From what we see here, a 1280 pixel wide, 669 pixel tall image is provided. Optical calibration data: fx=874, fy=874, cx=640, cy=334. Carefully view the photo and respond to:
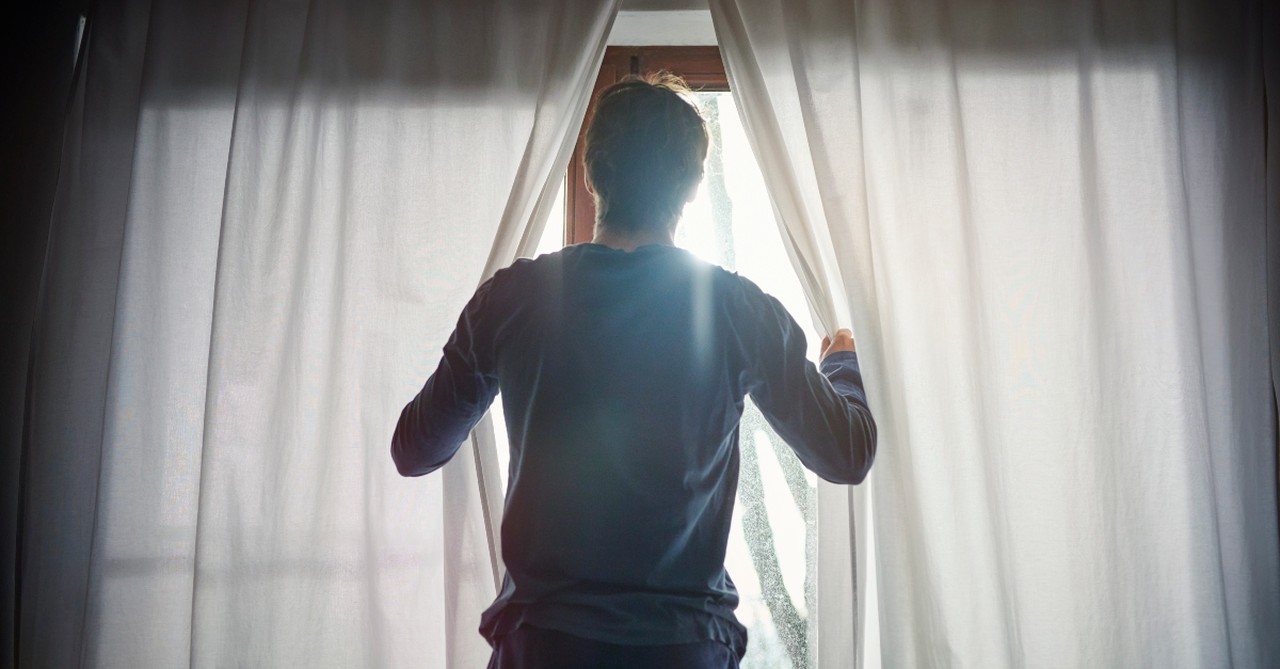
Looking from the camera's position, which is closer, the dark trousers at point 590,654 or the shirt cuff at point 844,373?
the dark trousers at point 590,654

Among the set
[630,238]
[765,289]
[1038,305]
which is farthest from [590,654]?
[1038,305]

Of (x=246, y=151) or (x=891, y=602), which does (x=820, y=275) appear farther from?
(x=246, y=151)

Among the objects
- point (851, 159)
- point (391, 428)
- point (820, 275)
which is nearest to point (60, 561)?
point (391, 428)

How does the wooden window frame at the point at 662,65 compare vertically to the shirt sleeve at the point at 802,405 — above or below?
above

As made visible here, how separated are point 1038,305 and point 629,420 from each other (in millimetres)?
838

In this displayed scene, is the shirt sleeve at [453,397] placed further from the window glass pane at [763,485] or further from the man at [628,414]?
the window glass pane at [763,485]

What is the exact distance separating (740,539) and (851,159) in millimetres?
660

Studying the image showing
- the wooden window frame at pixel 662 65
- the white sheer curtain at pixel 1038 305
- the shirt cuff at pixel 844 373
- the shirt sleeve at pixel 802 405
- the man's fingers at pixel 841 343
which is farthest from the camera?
the wooden window frame at pixel 662 65

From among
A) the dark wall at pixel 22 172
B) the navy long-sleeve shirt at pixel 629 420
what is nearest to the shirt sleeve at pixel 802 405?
the navy long-sleeve shirt at pixel 629 420

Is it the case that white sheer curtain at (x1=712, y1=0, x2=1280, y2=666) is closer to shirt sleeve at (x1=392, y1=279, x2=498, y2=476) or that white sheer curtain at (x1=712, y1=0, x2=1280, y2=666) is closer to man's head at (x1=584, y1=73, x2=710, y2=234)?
man's head at (x1=584, y1=73, x2=710, y2=234)

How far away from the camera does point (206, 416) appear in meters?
1.41

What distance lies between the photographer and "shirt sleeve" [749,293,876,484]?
3.27ft

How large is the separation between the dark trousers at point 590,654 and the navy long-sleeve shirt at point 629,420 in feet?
0.04

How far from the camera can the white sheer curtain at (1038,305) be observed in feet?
4.47
